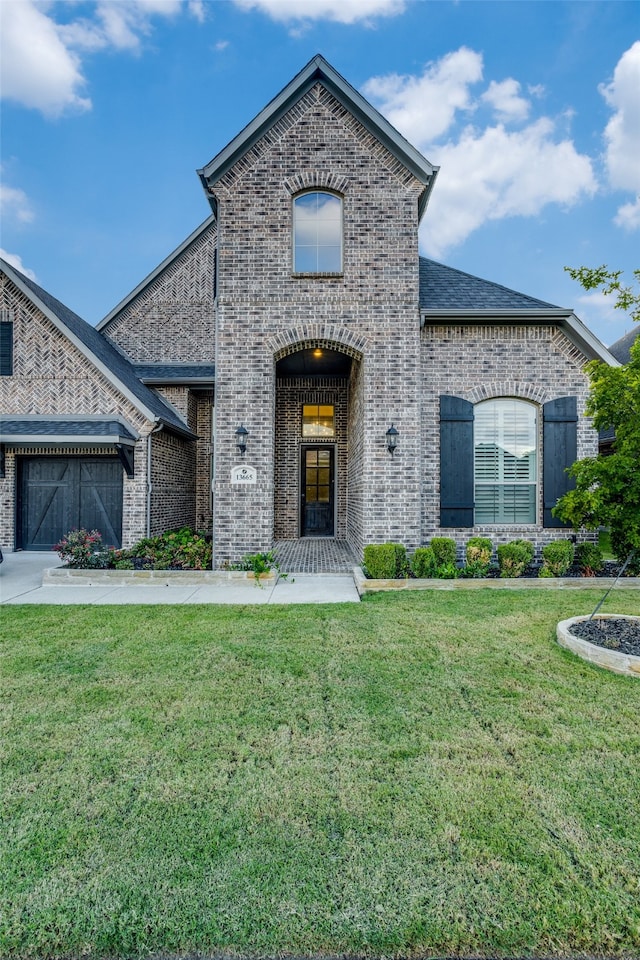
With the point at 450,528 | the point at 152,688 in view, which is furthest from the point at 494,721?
the point at 450,528

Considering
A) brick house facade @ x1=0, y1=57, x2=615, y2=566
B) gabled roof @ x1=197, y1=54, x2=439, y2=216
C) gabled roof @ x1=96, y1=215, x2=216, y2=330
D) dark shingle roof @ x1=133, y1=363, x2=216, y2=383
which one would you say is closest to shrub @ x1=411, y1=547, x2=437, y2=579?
brick house facade @ x1=0, y1=57, x2=615, y2=566

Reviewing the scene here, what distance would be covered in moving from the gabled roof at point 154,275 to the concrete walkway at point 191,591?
344 inches

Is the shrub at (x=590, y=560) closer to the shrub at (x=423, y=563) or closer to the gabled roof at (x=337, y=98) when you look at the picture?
the shrub at (x=423, y=563)

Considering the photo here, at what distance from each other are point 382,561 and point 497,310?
5.04m

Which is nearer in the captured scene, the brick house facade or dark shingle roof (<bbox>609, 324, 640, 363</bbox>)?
the brick house facade

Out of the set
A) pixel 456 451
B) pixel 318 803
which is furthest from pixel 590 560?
pixel 318 803

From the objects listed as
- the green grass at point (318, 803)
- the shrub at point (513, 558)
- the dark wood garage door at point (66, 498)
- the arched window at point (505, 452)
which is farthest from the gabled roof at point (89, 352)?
the shrub at point (513, 558)

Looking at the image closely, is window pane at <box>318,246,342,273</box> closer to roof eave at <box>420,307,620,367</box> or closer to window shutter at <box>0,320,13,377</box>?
roof eave at <box>420,307,620,367</box>

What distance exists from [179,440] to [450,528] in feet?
24.4

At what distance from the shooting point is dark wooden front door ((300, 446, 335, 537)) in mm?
11898

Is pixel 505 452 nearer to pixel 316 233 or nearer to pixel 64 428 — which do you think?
pixel 316 233

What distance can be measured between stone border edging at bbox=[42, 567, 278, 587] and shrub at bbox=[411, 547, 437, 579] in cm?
273

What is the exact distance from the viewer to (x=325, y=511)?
11930mm

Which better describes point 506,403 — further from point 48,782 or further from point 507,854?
point 48,782
